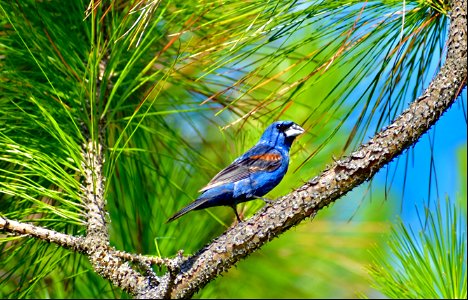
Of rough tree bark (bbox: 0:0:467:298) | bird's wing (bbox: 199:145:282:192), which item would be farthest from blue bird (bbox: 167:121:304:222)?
rough tree bark (bbox: 0:0:467:298)

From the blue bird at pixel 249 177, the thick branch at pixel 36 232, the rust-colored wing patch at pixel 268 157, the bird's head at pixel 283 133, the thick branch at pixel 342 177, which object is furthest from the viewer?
the bird's head at pixel 283 133

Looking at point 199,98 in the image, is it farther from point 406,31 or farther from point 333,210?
point 333,210

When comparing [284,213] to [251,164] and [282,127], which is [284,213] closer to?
[251,164]

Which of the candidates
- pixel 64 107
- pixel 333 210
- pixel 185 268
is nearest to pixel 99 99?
pixel 64 107

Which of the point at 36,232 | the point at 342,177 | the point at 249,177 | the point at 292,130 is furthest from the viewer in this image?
the point at 292,130

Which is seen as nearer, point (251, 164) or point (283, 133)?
point (251, 164)

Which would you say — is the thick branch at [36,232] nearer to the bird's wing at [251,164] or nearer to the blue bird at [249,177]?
the blue bird at [249,177]

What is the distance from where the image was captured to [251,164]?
283 cm

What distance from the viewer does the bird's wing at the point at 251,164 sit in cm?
268

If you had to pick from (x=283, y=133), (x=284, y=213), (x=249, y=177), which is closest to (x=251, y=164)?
(x=249, y=177)

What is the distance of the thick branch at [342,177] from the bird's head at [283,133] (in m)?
1.25

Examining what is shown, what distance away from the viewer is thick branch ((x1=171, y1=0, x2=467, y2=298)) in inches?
66.8

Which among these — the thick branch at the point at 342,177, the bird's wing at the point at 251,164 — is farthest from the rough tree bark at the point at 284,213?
the bird's wing at the point at 251,164

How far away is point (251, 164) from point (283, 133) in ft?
1.07
